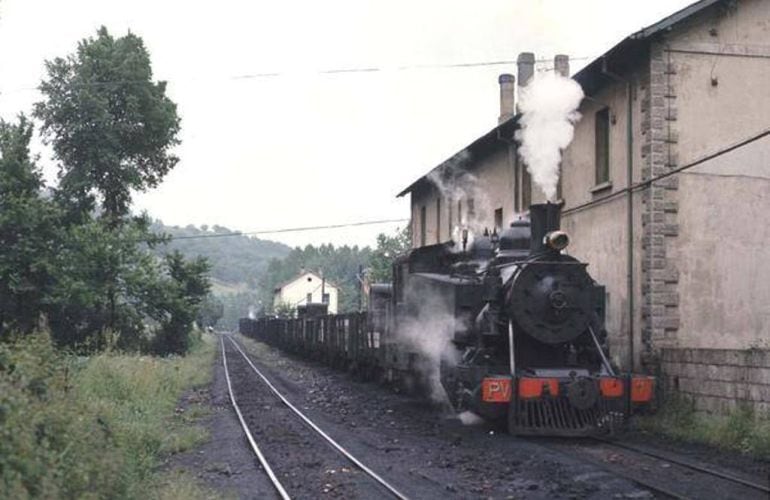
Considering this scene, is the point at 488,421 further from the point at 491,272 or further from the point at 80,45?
the point at 80,45

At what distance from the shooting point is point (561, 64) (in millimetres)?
24547

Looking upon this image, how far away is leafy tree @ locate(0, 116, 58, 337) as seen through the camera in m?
25.9

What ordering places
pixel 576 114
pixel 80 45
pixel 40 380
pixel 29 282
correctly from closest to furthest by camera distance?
pixel 40 380, pixel 576 114, pixel 29 282, pixel 80 45

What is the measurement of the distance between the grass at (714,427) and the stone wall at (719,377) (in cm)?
14

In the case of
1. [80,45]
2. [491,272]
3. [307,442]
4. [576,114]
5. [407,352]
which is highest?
[80,45]

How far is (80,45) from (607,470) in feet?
101

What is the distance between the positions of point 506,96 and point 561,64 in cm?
289

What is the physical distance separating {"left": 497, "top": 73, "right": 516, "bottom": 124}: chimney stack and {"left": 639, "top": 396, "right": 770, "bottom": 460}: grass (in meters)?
15.7

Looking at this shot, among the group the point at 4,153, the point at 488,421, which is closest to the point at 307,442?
the point at 488,421

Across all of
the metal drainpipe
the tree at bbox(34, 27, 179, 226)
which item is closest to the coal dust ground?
the metal drainpipe

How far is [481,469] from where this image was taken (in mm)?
8938

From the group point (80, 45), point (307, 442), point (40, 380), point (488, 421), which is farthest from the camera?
point (80, 45)

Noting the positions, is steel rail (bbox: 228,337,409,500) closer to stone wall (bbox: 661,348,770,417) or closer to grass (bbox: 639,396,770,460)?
grass (bbox: 639,396,770,460)

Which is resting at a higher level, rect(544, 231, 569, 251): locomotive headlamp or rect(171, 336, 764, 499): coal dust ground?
rect(544, 231, 569, 251): locomotive headlamp
